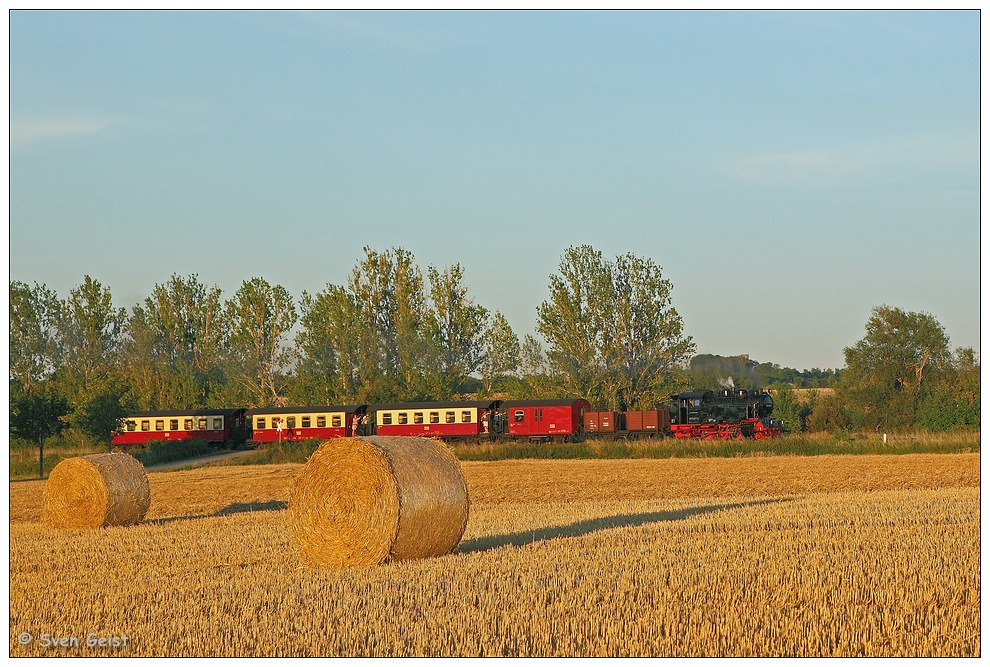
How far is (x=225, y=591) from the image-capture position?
10.5 metres

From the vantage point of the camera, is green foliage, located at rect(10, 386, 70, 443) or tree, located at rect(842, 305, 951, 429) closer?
green foliage, located at rect(10, 386, 70, 443)

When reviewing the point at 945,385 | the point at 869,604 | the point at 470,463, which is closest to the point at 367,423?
the point at 470,463

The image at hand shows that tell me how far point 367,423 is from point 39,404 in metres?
19.7

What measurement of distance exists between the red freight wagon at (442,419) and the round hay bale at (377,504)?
4070 centimetres

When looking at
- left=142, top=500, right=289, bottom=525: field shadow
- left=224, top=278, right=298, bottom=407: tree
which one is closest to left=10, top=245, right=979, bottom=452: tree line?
left=224, top=278, right=298, bottom=407: tree

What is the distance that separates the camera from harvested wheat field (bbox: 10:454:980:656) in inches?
325

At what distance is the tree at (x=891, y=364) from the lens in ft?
207

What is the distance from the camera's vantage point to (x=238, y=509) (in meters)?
24.0

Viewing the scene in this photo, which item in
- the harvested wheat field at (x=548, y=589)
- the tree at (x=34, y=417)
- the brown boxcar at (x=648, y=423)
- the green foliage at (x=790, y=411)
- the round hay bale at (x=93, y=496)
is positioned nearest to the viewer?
the harvested wheat field at (x=548, y=589)

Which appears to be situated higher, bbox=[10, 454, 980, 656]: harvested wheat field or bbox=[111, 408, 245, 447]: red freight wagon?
bbox=[111, 408, 245, 447]: red freight wagon

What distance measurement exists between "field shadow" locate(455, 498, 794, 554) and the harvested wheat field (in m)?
0.06

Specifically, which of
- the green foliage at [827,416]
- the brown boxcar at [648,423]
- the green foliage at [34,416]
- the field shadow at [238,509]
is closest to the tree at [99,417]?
the green foliage at [34,416]

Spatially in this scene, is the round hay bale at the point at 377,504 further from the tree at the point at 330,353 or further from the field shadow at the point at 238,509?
the tree at the point at 330,353

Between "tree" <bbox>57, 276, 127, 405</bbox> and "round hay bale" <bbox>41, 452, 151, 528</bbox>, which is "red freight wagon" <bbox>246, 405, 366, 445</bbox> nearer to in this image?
"tree" <bbox>57, 276, 127, 405</bbox>
